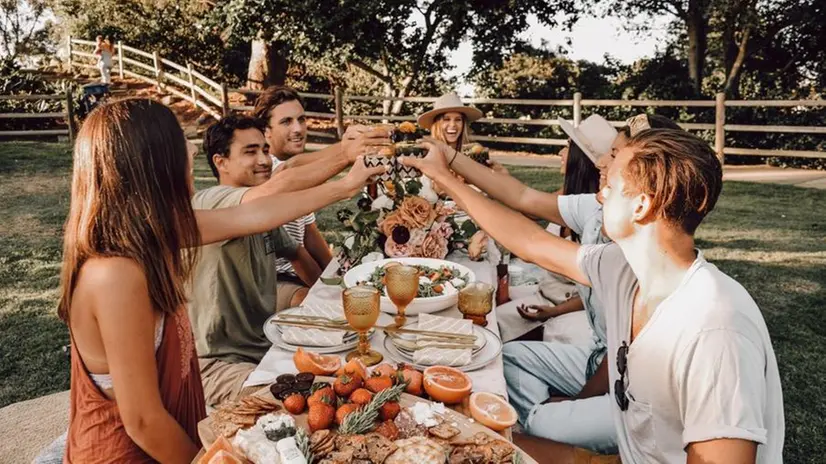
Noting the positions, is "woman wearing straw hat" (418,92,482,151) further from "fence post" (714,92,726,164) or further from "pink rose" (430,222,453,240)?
"fence post" (714,92,726,164)

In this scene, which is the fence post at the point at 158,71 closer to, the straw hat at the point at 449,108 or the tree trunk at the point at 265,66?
the tree trunk at the point at 265,66

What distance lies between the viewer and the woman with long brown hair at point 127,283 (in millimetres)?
1852

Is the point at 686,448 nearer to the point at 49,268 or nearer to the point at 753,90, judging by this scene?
the point at 49,268

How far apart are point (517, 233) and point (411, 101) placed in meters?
14.4

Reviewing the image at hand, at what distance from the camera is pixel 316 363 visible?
203 centimetres

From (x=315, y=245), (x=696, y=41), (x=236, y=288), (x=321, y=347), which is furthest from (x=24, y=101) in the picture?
(x=696, y=41)

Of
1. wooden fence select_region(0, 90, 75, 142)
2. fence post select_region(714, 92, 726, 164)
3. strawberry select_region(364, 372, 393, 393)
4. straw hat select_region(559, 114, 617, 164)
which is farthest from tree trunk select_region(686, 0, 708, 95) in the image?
strawberry select_region(364, 372, 393, 393)

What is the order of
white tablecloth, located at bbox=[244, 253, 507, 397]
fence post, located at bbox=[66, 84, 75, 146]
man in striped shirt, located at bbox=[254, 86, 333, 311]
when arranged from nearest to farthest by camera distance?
1. white tablecloth, located at bbox=[244, 253, 507, 397]
2. man in striped shirt, located at bbox=[254, 86, 333, 311]
3. fence post, located at bbox=[66, 84, 75, 146]

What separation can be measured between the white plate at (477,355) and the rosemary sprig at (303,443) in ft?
2.11

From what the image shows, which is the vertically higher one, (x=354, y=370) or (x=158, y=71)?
(x=158, y=71)

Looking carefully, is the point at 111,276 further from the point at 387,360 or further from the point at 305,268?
the point at 305,268

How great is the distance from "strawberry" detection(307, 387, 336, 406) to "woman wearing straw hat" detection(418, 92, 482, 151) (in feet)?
16.1

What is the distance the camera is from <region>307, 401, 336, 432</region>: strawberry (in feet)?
5.47

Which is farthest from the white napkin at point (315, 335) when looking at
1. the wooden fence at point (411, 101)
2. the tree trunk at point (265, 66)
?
the tree trunk at point (265, 66)
